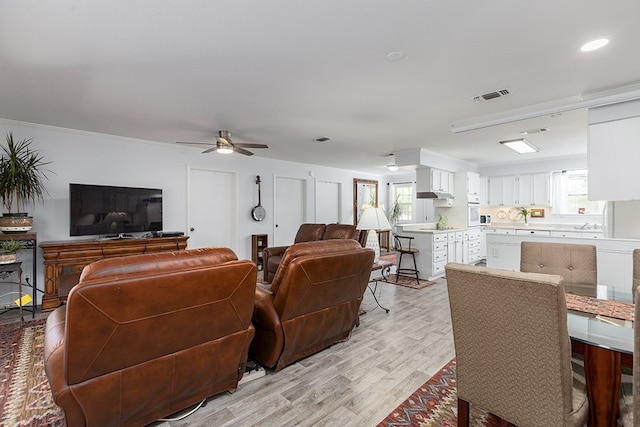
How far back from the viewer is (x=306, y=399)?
2047 millimetres

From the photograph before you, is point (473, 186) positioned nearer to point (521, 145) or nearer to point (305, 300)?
point (521, 145)

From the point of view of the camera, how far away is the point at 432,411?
1.92m

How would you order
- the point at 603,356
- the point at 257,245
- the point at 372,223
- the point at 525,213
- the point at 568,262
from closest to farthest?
the point at 603,356
the point at 568,262
the point at 372,223
the point at 257,245
the point at 525,213

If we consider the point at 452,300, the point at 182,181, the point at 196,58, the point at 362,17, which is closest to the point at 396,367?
the point at 452,300

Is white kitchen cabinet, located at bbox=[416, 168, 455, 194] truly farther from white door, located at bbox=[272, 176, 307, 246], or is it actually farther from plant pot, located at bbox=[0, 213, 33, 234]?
plant pot, located at bbox=[0, 213, 33, 234]

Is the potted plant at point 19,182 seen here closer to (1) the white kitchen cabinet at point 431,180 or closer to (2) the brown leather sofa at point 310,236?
(2) the brown leather sofa at point 310,236

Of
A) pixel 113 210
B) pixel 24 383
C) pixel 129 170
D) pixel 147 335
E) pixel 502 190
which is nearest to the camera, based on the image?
pixel 147 335

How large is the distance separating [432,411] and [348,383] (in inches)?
23.7

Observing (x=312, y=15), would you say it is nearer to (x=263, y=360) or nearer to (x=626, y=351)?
(x=626, y=351)

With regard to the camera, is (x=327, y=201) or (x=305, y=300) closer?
(x=305, y=300)

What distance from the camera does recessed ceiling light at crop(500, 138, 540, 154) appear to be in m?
4.89

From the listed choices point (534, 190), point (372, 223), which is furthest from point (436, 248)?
point (534, 190)

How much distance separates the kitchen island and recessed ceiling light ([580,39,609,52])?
12.0 feet

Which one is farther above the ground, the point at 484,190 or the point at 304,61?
the point at 304,61
